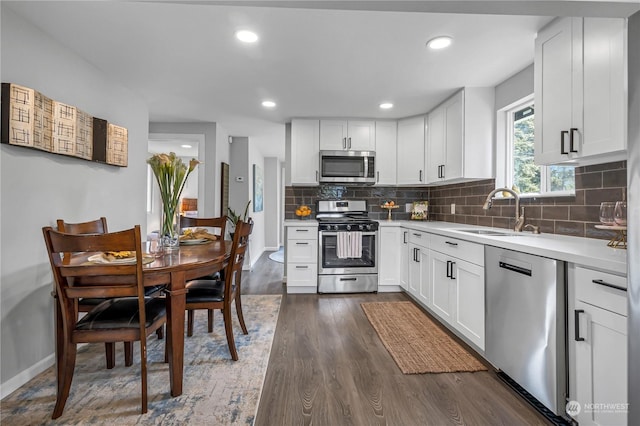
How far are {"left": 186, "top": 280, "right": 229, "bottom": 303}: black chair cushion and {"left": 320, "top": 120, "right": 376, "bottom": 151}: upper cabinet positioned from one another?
2.49 metres

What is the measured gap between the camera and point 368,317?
305 centimetres

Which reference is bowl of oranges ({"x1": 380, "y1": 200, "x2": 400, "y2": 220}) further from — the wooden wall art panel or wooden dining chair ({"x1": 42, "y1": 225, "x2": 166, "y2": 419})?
wooden dining chair ({"x1": 42, "y1": 225, "x2": 166, "y2": 419})

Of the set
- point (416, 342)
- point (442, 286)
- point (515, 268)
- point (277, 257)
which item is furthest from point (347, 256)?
point (277, 257)

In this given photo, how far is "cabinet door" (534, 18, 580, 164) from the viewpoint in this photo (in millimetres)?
1854

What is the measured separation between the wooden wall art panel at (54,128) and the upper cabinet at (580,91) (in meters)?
3.26

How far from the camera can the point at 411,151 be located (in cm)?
417

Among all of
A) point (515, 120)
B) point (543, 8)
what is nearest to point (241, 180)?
point (515, 120)

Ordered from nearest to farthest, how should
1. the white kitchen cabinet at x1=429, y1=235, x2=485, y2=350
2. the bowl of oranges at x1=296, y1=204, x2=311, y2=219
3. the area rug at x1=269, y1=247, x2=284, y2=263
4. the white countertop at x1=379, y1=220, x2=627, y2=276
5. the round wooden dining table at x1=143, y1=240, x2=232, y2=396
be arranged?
the white countertop at x1=379, y1=220, x2=627, y2=276 < the round wooden dining table at x1=143, y1=240, x2=232, y2=396 < the white kitchen cabinet at x1=429, y1=235, x2=485, y2=350 < the bowl of oranges at x1=296, y1=204, x2=311, y2=219 < the area rug at x1=269, y1=247, x2=284, y2=263

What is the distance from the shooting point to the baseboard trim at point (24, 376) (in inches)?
71.1

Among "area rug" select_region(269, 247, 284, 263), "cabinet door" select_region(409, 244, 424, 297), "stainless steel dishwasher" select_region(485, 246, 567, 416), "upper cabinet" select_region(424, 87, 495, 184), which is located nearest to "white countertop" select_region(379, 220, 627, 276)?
"stainless steel dishwasher" select_region(485, 246, 567, 416)

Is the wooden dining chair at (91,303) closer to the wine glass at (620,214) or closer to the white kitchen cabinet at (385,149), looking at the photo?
the wine glass at (620,214)

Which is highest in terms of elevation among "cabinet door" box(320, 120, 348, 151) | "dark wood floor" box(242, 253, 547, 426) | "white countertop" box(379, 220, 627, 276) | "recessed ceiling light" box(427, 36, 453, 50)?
"recessed ceiling light" box(427, 36, 453, 50)

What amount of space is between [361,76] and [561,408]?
105 inches

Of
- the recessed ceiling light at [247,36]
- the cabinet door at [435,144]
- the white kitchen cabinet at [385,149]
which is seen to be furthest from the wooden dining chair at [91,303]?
the cabinet door at [435,144]
